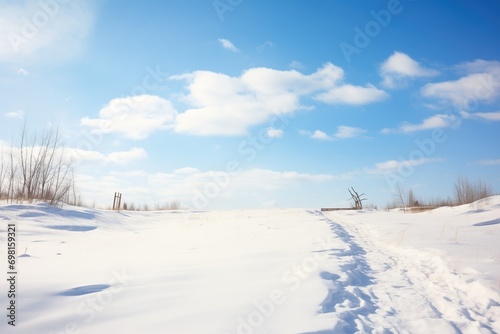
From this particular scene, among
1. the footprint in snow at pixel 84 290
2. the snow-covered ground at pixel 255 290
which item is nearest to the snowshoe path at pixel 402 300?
the snow-covered ground at pixel 255 290

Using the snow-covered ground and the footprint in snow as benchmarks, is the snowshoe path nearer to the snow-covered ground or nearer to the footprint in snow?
the snow-covered ground

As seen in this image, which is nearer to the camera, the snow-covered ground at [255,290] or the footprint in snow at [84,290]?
the snow-covered ground at [255,290]

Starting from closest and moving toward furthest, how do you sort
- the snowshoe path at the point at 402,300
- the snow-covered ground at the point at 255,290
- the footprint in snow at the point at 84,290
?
the snow-covered ground at the point at 255,290 < the snowshoe path at the point at 402,300 < the footprint in snow at the point at 84,290

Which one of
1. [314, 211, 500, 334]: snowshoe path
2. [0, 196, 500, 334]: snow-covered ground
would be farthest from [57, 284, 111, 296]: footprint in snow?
[314, 211, 500, 334]: snowshoe path

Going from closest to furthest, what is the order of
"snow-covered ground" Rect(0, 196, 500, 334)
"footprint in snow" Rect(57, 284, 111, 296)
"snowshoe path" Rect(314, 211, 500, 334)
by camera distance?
1. "snow-covered ground" Rect(0, 196, 500, 334)
2. "snowshoe path" Rect(314, 211, 500, 334)
3. "footprint in snow" Rect(57, 284, 111, 296)

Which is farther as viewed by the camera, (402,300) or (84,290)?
(402,300)

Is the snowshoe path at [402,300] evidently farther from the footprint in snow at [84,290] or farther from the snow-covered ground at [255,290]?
the footprint in snow at [84,290]

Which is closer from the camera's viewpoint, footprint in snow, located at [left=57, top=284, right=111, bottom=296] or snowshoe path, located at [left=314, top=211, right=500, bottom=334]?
snowshoe path, located at [left=314, top=211, right=500, bottom=334]

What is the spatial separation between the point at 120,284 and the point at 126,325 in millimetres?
891

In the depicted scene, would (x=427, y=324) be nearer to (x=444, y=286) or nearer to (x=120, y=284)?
(x=444, y=286)

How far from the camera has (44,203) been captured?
896 centimetres

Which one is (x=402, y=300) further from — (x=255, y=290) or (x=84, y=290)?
(x=84, y=290)

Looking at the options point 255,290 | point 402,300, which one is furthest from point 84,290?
point 402,300

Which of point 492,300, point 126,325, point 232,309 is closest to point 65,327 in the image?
point 126,325
